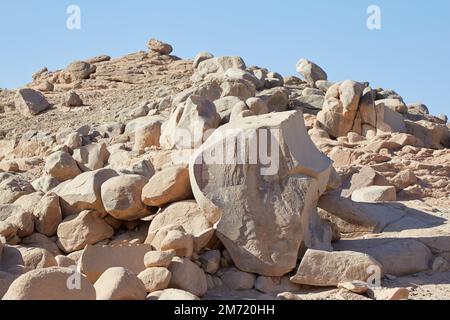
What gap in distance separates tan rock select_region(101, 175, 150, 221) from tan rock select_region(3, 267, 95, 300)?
7.53 ft

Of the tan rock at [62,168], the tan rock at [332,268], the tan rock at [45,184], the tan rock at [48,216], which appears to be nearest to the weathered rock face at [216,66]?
the tan rock at [62,168]

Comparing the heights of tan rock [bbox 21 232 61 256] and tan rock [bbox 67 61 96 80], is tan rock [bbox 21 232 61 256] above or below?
above

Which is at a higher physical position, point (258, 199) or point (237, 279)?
point (258, 199)

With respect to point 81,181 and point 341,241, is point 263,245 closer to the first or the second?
point 341,241

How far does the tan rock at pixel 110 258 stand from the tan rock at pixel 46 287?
1.23 metres

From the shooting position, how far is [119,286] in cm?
505

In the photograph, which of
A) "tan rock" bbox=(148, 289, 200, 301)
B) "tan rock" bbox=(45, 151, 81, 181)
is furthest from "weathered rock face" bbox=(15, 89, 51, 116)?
"tan rock" bbox=(148, 289, 200, 301)

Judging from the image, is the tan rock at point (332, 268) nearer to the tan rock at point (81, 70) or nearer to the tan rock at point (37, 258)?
the tan rock at point (37, 258)

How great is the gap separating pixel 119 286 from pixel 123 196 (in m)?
2.11

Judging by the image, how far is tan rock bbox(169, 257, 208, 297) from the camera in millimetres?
5754

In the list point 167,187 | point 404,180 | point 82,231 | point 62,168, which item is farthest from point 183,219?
point 404,180

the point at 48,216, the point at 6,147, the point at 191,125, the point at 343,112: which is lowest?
the point at 6,147

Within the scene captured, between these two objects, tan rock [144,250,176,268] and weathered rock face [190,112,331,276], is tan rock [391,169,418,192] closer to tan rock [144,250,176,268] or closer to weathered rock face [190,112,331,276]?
weathered rock face [190,112,331,276]

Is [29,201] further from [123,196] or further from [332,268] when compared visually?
[332,268]
